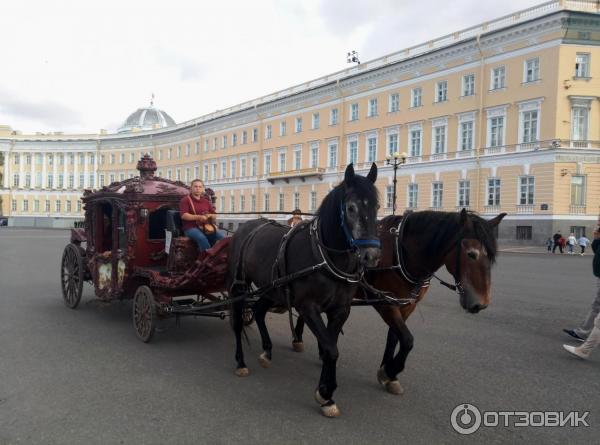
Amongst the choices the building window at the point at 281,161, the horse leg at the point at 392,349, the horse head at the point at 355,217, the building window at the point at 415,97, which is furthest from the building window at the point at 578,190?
the horse head at the point at 355,217

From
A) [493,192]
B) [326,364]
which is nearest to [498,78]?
[493,192]

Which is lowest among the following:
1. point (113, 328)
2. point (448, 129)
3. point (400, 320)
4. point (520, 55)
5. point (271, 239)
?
point (113, 328)

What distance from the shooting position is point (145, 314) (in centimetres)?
607

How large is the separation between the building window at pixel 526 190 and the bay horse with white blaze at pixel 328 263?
28106 mm

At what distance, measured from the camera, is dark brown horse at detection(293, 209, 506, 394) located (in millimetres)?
3953

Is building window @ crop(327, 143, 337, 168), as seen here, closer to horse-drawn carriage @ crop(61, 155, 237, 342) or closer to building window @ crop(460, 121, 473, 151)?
building window @ crop(460, 121, 473, 151)

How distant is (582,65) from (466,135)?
7749mm

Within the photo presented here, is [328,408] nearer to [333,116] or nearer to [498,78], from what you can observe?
[498,78]

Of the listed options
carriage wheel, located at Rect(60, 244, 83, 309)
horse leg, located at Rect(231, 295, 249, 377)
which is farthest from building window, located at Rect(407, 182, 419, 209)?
horse leg, located at Rect(231, 295, 249, 377)

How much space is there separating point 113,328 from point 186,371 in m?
2.38

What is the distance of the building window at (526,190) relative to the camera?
28875mm

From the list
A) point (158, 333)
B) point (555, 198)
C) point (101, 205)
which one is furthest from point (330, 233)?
point (555, 198)

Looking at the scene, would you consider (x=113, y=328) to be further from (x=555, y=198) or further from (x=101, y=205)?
(x=555, y=198)

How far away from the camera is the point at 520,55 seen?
29.3 meters
